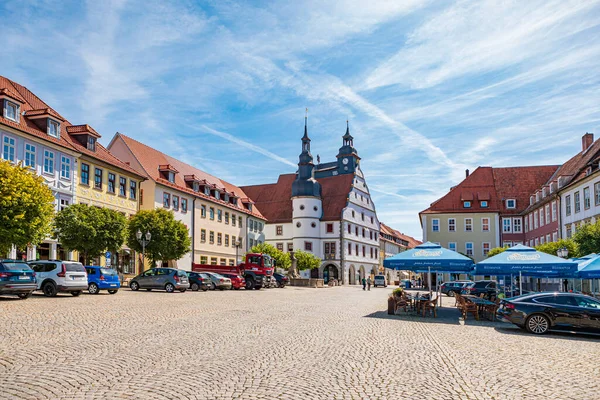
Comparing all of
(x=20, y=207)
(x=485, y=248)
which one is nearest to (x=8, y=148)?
(x=20, y=207)

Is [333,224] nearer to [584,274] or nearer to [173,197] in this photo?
[173,197]

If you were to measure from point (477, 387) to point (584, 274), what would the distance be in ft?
43.6

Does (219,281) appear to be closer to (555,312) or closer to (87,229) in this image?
(87,229)

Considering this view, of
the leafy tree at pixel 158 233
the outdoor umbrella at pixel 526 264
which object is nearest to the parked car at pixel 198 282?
the leafy tree at pixel 158 233

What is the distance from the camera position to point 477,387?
26.8 ft

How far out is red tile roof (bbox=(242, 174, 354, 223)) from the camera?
82.7 m

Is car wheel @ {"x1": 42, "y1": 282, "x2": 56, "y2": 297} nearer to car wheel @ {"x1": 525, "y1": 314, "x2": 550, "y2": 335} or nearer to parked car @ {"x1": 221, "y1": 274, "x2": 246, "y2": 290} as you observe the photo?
parked car @ {"x1": 221, "y1": 274, "x2": 246, "y2": 290}

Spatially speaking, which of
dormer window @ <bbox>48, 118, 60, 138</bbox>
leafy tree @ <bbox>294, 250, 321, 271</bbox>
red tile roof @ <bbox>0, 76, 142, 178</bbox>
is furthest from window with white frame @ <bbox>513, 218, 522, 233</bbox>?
dormer window @ <bbox>48, 118, 60, 138</bbox>

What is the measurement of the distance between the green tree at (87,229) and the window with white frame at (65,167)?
4126mm

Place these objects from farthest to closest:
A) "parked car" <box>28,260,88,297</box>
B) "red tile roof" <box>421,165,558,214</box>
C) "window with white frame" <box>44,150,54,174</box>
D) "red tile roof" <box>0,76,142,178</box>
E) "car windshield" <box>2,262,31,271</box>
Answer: "red tile roof" <box>421,165,558,214</box>, "window with white frame" <box>44,150,54,174</box>, "red tile roof" <box>0,76,142,178</box>, "parked car" <box>28,260,88,297</box>, "car windshield" <box>2,262,31,271</box>

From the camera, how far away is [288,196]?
8875 cm

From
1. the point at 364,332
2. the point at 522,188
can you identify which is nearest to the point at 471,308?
the point at 364,332

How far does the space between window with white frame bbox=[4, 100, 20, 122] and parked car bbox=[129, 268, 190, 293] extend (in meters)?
11.4

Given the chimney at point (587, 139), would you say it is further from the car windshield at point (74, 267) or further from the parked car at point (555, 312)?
the car windshield at point (74, 267)
